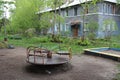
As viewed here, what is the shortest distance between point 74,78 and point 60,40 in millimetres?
12065

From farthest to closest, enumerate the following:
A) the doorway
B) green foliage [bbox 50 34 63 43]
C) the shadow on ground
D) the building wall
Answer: the doorway, the building wall, green foliage [bbox 50 34 63 43], the shadow on ground

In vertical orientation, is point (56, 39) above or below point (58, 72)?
above

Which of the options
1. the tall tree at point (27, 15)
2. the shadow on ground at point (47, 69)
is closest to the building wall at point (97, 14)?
the tall tree at point (27, 15)

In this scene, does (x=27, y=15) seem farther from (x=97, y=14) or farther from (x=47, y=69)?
(x=47, y=69)

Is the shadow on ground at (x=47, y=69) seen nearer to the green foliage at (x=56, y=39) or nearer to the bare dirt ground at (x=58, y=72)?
the bare dirt ground at (x=58, y=72)

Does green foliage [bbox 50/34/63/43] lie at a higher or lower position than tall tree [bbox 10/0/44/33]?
lower

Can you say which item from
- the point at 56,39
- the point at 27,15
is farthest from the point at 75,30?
the point at 56,39

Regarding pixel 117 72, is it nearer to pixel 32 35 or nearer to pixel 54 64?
pixel 54 64

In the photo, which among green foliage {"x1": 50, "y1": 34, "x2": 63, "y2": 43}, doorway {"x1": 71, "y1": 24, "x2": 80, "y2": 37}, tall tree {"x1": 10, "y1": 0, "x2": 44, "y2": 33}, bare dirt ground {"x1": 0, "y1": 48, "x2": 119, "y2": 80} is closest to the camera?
bare dirt ground {"x1": 0, "y1": 48, "x2": 119, "y2": 80}

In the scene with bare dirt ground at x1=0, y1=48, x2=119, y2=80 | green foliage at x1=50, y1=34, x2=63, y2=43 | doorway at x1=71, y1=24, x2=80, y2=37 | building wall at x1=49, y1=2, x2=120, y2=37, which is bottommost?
bare dirt ground at x1=0, y1=48, x2=119, y2=80

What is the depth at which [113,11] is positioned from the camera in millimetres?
23953

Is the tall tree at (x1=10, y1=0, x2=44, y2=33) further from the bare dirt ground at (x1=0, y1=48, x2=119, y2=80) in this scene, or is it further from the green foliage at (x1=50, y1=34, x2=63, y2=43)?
the bare dirt ground at (x1=0, y1=48, x2=119, y2=80)

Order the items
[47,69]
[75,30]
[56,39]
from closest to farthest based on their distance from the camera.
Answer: [47,69] < [56,39] < [75,30]

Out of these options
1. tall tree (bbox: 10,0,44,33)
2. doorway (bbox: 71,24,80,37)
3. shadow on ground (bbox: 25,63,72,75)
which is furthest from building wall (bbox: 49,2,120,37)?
shadow on ground (bbox: 25,63,72,75)
